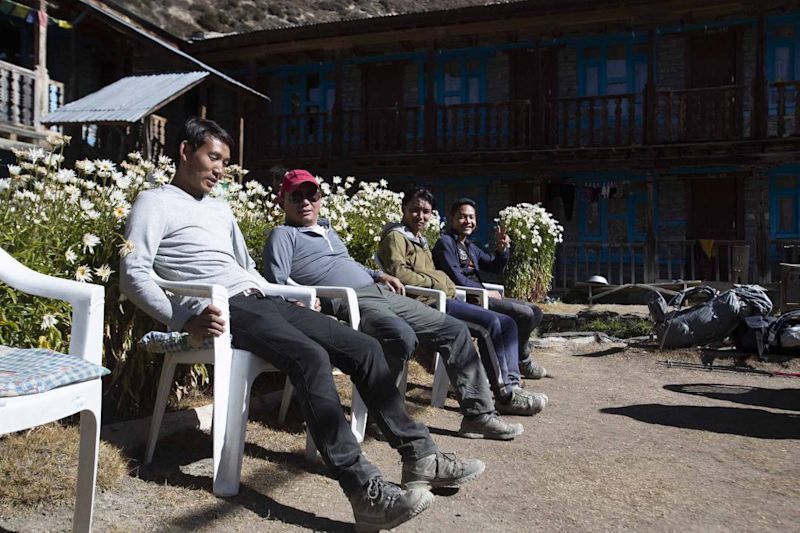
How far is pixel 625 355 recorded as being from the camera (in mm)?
6938

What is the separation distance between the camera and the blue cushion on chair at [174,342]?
2.77 m

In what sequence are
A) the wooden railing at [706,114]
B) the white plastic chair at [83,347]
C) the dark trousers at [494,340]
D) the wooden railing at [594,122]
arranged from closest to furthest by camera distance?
the white plastic chair at [83,347], the dark trousers at [494,340], the wooden railing at [706,114], the wooden railing at [594,122]

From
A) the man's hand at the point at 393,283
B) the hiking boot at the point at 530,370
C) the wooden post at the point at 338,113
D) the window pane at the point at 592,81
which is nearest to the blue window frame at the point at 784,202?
the window pane at the point at 592,81

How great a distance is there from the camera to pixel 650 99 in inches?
504

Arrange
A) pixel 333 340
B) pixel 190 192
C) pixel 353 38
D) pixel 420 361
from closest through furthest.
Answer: pixel 333 340 < pixel 190 192 < pixel 420 361 < pixel 353 38

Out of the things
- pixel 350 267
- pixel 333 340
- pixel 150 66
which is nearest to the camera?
pixel 333 340

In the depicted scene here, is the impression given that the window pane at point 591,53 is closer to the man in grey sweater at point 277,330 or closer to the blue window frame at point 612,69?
the blue window frame at point 612,69

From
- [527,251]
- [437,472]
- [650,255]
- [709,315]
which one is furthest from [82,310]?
[650,255]

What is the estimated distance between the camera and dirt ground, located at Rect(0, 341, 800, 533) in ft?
8.36

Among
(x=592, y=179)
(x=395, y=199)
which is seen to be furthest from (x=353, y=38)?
(x=395, y=199)

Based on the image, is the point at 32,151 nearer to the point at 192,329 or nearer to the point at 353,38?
the point at 192,329

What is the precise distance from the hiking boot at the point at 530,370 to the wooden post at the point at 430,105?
30.4 feet

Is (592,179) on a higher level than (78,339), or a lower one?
higher

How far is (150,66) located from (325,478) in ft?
55.8
